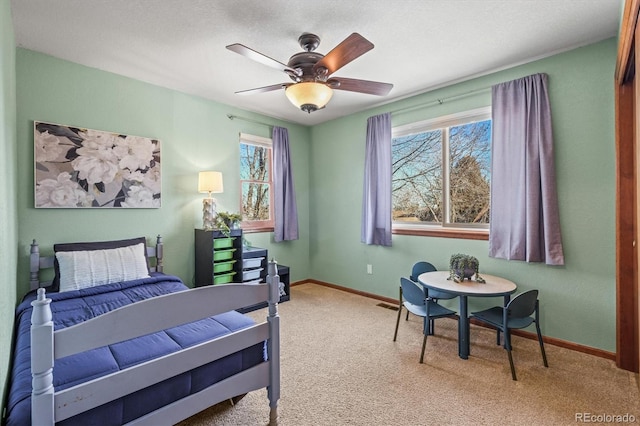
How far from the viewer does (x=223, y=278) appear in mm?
3658

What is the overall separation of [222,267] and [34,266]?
1.67m

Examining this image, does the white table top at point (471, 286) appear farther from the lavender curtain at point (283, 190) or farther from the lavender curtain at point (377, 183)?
the lavender curtain at point (283, 190)

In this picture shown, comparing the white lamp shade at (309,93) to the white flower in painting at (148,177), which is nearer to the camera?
the white lamp shade at (309,93)

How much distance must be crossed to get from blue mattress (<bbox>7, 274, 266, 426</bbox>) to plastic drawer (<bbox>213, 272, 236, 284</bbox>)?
1.29m

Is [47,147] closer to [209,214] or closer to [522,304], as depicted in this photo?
[209,214]

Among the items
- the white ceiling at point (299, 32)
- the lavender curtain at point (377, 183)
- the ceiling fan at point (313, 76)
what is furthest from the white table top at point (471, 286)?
the white ceiling at point (299, 32)

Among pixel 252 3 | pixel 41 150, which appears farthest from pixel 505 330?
pixel 41 150

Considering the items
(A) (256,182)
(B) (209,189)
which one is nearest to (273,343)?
(B) (209,189)

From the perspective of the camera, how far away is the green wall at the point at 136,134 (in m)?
2.71

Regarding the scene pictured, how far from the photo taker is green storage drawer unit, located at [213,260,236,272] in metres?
3.60

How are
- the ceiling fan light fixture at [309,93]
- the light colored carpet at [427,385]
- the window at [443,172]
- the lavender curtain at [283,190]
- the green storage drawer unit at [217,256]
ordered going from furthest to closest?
the lavender curtain at [283,190], the green storage drawer unit at [217,256], the window at [443,172], the ceiling fan light fixture at [309,93], the light colored carpet at [427,385]

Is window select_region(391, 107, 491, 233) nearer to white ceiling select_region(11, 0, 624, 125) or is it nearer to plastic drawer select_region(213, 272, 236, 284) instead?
white ceiling select_region(11, 0, 624, 125)

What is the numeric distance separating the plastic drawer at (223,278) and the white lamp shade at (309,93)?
2303 millimetres

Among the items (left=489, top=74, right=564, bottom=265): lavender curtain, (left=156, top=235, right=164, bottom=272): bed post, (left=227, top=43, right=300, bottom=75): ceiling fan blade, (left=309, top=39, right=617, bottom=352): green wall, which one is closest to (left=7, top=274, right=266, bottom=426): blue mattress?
(left=156, top=235, right=164, bottom=272): bed post
